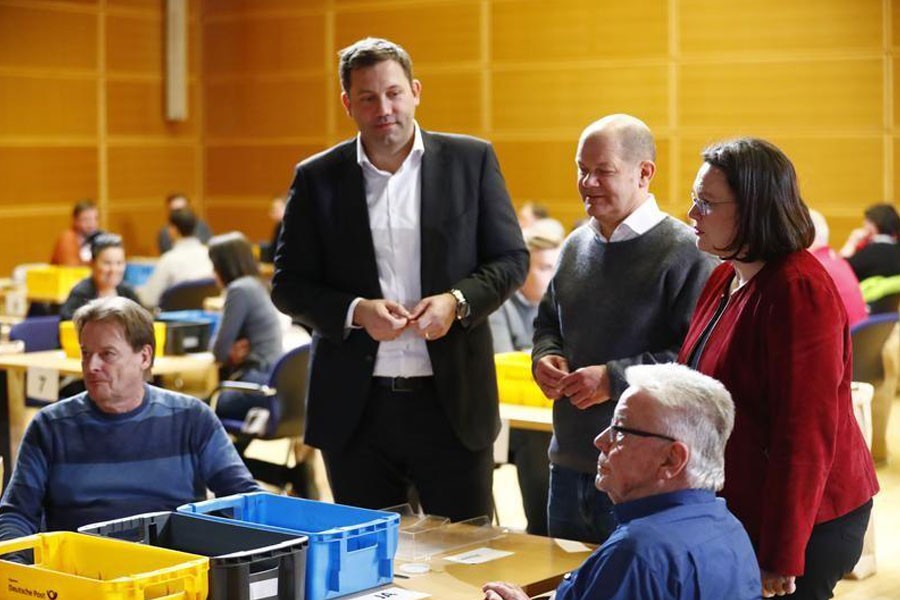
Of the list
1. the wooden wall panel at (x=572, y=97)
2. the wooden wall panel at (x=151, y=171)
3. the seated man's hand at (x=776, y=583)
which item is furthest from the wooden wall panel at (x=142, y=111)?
the seated man's hand at (x=776, y=583)

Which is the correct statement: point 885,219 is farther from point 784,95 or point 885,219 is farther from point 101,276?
point 101,276

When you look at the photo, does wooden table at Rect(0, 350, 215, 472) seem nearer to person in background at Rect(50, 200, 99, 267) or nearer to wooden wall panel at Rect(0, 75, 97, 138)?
person in background at Rect(50, 200, 99, 267)

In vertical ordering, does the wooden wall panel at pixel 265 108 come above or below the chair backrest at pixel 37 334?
above

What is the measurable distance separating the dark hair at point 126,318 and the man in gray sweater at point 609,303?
97cm

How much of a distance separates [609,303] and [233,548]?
1107 millimetres

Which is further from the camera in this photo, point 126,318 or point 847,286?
point 847,286

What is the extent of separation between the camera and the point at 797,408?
2561 millimetres

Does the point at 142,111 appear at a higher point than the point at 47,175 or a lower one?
higher

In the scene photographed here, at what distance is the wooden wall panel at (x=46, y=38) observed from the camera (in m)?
12.6

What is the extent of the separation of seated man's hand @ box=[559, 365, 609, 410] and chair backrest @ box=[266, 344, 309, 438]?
290cm

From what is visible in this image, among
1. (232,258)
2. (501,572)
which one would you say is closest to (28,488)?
(501,572)

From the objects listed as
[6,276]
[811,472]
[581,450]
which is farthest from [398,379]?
[6,276]

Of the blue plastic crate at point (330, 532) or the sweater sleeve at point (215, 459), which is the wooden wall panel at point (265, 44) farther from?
the blue plastic crate at point (330, 532)

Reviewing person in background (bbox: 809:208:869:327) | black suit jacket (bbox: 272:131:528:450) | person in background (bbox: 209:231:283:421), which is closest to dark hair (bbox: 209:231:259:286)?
person in background (bbox: 209:231:283:421)
